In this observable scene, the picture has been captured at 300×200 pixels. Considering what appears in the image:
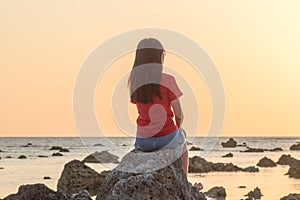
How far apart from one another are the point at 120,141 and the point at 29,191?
146 cm

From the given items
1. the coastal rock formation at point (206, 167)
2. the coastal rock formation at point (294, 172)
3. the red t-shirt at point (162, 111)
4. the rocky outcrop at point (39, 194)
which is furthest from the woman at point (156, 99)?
the coastal rock formation at point (294, 172)

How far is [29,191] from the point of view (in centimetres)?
1107

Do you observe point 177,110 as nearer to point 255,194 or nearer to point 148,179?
point 148,179

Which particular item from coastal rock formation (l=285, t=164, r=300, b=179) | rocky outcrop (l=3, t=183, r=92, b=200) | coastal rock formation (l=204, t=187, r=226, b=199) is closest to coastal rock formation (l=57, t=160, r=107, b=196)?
coastal rock formation (l=204, t=187, r=226, b=199)

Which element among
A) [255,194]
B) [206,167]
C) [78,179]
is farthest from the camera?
[206,167]

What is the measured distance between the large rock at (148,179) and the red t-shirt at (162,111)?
300mm

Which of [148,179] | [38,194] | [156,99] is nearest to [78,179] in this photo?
[38,194]

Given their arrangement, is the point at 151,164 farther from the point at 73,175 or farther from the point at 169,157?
the point at 73,175

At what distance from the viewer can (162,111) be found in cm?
1045

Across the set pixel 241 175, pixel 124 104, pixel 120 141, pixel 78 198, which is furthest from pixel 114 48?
pixel 241 175

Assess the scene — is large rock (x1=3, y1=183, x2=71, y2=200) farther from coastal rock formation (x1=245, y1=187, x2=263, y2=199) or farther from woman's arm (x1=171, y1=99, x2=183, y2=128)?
coastal rock formation (x1=245, y1=187, x2=263, y2=199)

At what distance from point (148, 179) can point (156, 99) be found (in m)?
1.13

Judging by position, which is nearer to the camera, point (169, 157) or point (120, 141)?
point (169, 157)

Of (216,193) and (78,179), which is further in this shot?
(216,193)
